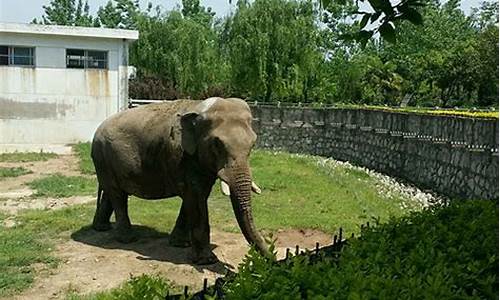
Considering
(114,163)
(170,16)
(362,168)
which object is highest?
(170,16)

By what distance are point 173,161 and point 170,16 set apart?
29.7m

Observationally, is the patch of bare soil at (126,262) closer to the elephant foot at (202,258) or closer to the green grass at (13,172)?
the elephant foot at (202,258)

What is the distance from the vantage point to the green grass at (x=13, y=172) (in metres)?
14.8

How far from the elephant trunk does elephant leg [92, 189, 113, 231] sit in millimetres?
2900

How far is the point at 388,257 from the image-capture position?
3410mm

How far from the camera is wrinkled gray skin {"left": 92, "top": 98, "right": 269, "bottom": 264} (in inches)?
262

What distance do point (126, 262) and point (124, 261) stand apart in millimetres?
56

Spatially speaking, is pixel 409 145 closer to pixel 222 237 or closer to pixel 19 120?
pixel 222 237

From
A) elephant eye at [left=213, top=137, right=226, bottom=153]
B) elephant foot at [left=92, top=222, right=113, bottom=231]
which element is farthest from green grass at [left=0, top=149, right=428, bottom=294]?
elephant eye at [left=213, top=137, right=226, bottom=153]

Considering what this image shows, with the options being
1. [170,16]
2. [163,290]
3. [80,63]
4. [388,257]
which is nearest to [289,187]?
[388,257]

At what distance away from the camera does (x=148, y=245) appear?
27.1 ft

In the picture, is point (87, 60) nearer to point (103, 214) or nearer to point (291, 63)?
point (291, 63)

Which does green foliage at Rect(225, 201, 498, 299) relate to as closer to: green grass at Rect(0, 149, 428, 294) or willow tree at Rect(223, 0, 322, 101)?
green grass at Rect(0, 149, 428, 294)

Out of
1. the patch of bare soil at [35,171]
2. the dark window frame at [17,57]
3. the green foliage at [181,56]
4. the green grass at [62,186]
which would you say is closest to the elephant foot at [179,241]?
the green grass at [62,186]
